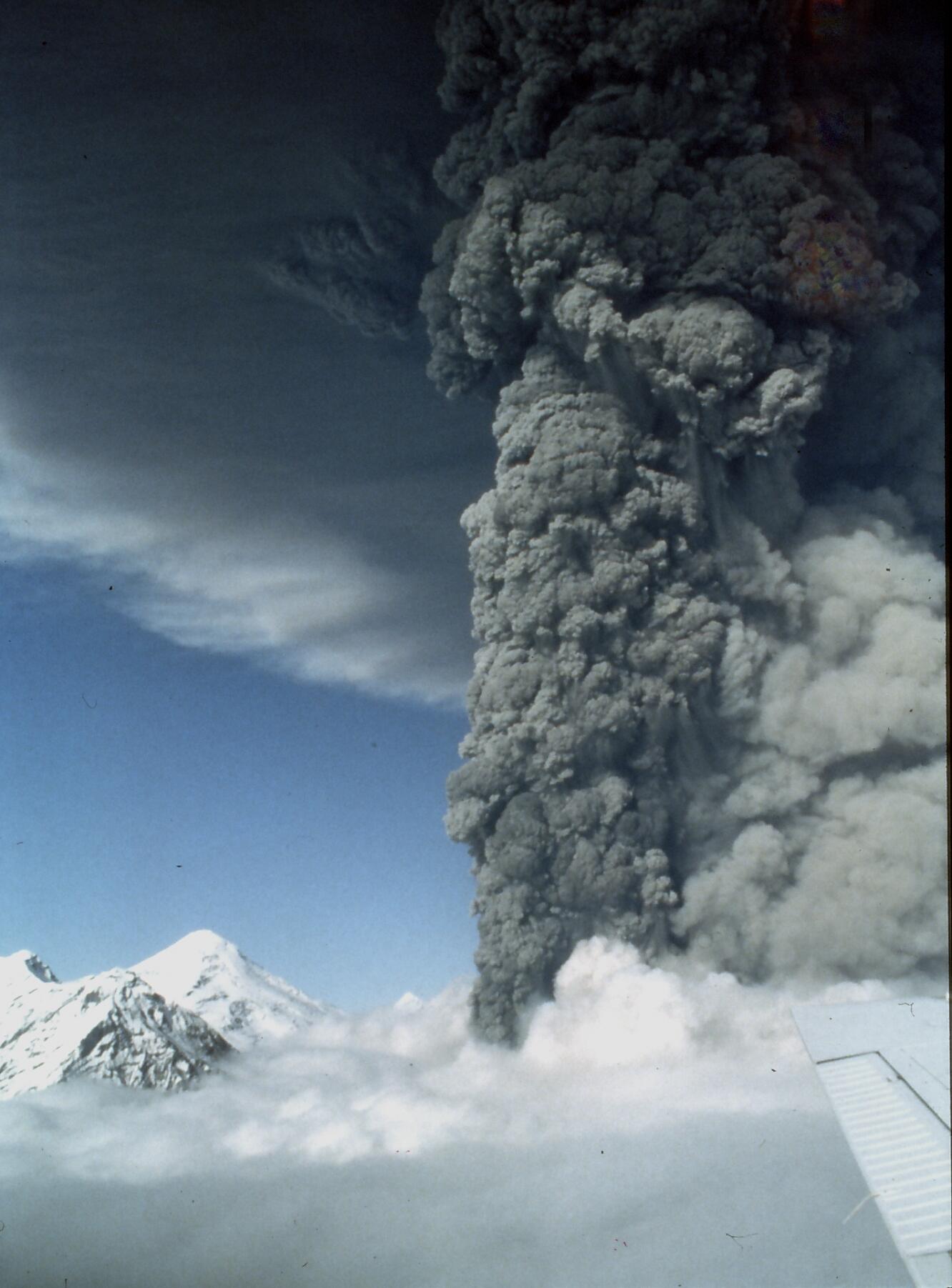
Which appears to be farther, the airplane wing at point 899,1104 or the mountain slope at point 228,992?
the mountain slope at point 228,992

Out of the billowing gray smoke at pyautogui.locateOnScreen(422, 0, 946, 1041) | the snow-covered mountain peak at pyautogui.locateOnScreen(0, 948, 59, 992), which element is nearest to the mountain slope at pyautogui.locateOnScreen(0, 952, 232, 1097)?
the snow-covered mountain peak at pyautogui.locateOnScreen(0, 948, 59, 992)

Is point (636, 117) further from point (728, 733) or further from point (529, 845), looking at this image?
point (529, 845)

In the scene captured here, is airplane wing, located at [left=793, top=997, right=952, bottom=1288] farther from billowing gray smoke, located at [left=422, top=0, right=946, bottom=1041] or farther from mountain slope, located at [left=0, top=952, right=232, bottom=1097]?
mountain slope, located at [left=0, top=952, right=232, bottom=1097]

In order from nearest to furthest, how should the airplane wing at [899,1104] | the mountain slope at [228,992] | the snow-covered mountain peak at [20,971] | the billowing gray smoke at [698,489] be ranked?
1. the airplane wing at [899,1104]
2. the billowing gray smoke at [698,489]
3. the snow-covered mountain peak at [20,971]
4. the mountain slope at [228,992]

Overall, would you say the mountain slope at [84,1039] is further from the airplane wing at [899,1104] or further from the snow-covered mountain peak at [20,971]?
the airplane wing at [899,1104]

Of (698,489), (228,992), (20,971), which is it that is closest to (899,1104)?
(698,489)

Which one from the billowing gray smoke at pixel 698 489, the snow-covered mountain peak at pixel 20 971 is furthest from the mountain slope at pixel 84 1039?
the billowing gray smoke at pixel 698 489

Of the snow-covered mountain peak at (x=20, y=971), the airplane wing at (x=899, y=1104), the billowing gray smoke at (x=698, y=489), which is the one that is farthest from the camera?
the snow-covered mountain peak at (x=20, y=971)

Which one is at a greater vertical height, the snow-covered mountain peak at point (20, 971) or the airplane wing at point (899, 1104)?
the snow-covered mountain peak at point (20, 971)
